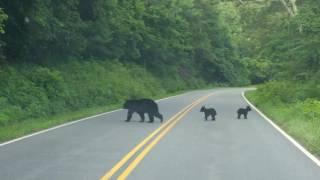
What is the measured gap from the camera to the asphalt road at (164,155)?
1081 cm

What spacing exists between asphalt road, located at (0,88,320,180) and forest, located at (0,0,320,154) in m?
1.52

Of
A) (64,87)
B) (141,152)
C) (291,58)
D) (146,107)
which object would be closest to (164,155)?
(141,152)

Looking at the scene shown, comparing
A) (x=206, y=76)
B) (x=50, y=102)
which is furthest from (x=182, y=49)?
(x=50, y=102)

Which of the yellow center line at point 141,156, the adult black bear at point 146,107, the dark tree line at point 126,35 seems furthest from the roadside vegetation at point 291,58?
the dark tree line at point 126,35

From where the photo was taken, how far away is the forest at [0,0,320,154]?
2623cm

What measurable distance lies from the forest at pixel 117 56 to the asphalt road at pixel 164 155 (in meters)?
1.52

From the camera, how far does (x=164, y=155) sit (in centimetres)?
1333

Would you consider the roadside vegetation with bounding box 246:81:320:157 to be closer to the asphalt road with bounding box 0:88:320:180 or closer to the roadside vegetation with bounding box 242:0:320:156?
the roadside vegetation with bounding box 242:0:320:156

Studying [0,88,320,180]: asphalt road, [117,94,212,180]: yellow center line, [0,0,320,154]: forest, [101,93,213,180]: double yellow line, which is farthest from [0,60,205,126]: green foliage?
[117,94,212,180]: yellow center line

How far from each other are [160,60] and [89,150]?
169 feet

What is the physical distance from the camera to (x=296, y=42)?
3019 cm

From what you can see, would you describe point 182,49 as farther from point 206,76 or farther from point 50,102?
point 50,102

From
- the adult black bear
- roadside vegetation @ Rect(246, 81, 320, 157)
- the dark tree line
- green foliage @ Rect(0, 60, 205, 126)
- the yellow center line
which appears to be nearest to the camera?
the yellow center line

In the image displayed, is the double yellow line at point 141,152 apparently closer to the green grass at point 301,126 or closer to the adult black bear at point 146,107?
the adult black bear at point 146,107
